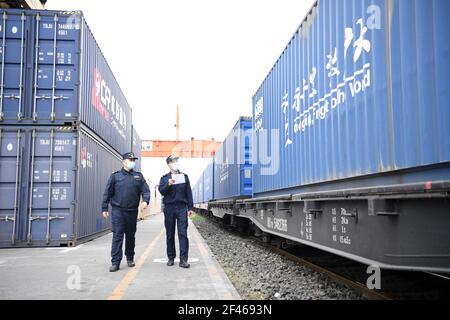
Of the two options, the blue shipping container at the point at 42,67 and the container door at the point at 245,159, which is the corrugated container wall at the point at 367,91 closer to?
the container door at the point at 245,159

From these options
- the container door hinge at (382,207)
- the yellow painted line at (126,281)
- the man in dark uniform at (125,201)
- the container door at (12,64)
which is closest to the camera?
the container door hinge at (382,207)

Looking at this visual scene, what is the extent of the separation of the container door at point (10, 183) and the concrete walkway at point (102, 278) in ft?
2.69

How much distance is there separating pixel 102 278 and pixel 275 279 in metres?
2.39

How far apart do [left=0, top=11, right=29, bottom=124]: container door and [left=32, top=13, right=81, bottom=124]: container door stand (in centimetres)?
25

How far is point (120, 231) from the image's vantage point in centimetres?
620

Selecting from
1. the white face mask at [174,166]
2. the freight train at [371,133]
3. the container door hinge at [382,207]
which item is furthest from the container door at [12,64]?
the container door hinge at [382,207]

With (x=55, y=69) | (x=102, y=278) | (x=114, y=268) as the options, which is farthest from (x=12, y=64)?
(x=102, y=278)

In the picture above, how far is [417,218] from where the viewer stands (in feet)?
10.7

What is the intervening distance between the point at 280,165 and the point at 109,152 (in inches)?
288

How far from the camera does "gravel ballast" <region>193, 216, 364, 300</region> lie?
491 cm

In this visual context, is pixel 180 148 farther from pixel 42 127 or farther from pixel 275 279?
pixel 275 279

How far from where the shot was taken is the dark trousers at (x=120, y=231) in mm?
6098
